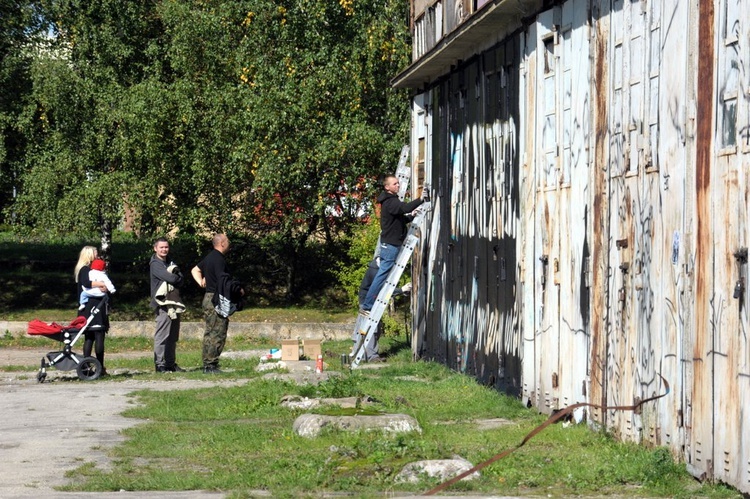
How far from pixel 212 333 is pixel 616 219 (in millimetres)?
Answer: 8877

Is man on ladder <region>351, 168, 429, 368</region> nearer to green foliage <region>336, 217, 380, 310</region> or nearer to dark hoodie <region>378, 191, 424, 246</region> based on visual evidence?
dark hoodie <region>378, 191, 424, 246</region>

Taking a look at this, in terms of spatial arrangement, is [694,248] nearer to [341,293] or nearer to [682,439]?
[682,439]

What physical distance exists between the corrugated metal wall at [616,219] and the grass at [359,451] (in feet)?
1.19

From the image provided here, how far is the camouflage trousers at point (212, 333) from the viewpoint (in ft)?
59.6

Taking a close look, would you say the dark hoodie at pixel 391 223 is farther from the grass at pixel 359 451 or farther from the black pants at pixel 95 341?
the black pants at pixel 95 341

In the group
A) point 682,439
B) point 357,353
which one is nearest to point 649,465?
point 682,439

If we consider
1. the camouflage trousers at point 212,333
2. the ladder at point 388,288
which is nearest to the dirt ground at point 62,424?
the camouflage trousers at point 212,333

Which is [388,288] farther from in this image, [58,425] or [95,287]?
[58,425]

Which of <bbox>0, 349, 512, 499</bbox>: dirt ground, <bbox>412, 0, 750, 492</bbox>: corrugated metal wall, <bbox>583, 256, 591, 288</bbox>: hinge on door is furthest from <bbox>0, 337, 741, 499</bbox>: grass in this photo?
<bbox>583, 256, 591, 288</bbox>: hinge on door

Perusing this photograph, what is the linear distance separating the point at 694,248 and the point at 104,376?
1099 cm

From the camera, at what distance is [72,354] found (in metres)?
17.3

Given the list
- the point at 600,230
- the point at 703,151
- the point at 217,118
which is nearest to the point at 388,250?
the point at 600,230

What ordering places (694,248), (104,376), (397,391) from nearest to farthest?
(694,248) < (397,391) < (104,376)

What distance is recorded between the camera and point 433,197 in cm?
1897
